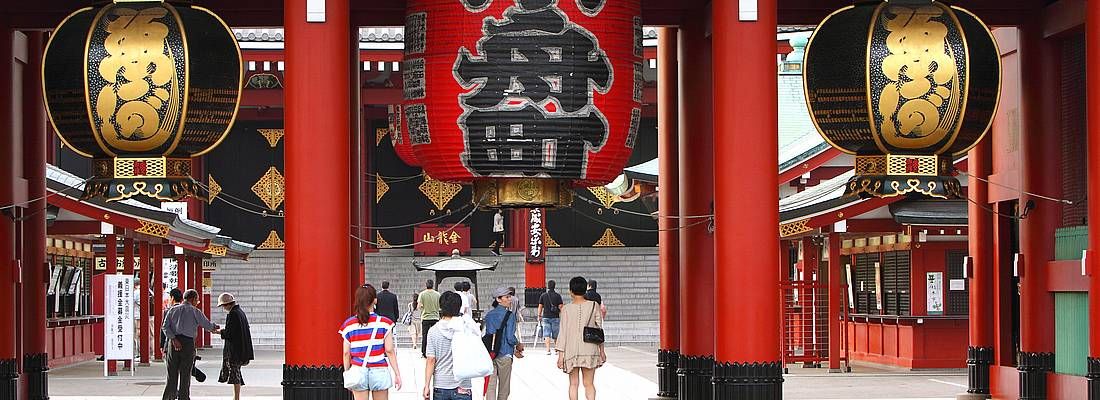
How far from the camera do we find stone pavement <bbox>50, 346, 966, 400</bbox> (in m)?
23.1

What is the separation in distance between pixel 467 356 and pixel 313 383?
129 cm

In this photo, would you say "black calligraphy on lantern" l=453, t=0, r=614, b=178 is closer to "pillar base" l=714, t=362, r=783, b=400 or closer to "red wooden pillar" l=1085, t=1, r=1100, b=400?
"pillar base" l=714, t=362, r=783, b=400

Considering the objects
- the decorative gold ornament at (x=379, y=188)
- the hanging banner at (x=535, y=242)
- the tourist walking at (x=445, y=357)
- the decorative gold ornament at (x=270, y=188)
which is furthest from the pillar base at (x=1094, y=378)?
the decorative gold ornament at (x=270, y=188)

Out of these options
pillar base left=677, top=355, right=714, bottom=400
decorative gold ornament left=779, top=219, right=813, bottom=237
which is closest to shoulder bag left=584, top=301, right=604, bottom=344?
pillar base left=677, top=355, right=714, bottom=400

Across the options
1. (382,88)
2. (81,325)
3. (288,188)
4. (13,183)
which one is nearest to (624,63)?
(288,188)

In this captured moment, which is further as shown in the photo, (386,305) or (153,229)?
(386,305)

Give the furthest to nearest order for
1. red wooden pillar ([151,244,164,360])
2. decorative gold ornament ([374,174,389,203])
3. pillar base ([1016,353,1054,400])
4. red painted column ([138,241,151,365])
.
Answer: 1. decorative gold ornament ([374,174,389,203])
2. red wooden pillar ([151,244,164,360])
3. red painted column ([138,241,151,365])
4. pillar base ([1016,353,1054,400])

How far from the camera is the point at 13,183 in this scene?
17.5 metres

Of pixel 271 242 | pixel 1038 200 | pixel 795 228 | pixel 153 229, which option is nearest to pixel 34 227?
pixel 153 229

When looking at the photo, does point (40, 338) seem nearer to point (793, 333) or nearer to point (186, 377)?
point (186, 377)

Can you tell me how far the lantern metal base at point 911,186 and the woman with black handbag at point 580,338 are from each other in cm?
388

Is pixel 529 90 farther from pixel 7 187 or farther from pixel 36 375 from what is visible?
pixel 36 375

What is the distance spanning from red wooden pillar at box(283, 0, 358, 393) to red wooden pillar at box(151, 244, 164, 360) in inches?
686

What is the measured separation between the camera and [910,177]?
46.7 ft
